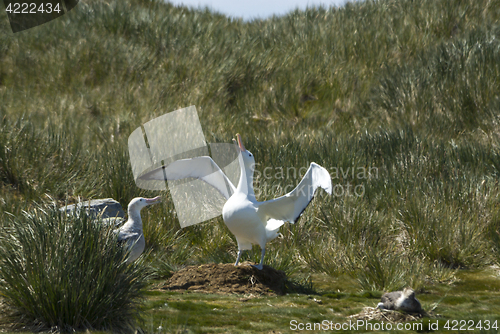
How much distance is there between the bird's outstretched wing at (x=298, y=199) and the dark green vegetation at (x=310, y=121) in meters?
0.96

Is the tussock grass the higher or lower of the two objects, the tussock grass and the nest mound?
the higher

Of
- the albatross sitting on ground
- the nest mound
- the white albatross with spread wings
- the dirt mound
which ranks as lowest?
the dirt mound


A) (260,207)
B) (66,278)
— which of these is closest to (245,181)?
(260,207)

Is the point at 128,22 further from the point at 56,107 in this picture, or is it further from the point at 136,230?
the point at 136,230

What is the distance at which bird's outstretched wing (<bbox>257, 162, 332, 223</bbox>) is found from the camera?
16.6 feet

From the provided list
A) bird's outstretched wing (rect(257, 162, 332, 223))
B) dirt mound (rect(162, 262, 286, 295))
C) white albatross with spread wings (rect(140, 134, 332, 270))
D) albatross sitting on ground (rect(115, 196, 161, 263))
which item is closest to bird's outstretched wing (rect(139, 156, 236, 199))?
white albatross with spread wings (rect(140, 134, 332, 270))

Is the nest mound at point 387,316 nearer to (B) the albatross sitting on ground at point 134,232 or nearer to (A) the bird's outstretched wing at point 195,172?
(A) the bird's outstretched wing at point 195,172

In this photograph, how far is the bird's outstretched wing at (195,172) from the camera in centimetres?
595

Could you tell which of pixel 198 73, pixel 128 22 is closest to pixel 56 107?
pixel 198 73

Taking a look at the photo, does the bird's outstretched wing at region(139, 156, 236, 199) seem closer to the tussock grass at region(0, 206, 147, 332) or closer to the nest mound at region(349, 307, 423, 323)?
the tussock grass at region(0, 206, 147, 332)

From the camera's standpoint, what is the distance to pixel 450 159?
359 inches

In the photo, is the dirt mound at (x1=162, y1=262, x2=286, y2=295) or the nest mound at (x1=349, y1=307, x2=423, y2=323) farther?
the dirt mound at (x1=162, y1=262, x2=286, y2=295)

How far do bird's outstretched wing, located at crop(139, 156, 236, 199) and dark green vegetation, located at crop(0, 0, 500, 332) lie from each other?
1.04 m

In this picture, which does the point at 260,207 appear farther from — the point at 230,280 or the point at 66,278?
the point at 66,278
